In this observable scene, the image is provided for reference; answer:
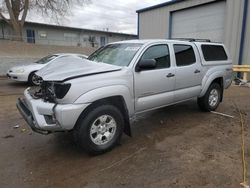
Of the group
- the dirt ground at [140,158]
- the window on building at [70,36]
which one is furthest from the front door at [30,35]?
the dirt ground at [140,158]

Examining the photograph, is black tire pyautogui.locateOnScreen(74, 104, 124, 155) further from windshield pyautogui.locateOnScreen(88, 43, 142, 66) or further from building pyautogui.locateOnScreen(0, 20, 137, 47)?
building pyautogui.locateOnScreen(0, 20, 137, 47)

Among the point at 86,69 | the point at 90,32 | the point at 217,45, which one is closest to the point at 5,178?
the point at 86,69

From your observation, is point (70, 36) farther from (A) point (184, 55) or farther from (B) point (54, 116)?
(B) point (54, 116)

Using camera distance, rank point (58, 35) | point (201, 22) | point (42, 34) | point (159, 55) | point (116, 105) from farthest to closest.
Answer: point (58, 35)
point (42, 34)
point (201, 22)
point (159, 55)
point (116, 105)

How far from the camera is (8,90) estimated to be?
936 cm

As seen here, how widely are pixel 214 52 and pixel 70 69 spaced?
13.5ft

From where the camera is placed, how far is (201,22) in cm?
1395

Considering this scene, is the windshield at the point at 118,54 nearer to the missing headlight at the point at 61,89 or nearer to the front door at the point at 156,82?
the front door at the point at 156,82

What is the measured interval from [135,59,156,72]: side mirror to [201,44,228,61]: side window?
2.30 meters

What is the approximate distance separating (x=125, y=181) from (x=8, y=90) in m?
7.90

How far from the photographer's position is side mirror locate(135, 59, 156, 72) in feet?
13.5

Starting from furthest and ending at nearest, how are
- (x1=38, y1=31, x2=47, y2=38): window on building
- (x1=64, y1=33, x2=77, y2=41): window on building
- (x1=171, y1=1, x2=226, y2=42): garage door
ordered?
(x1=64, y1=33, x2=77, y2=41): window on building
(x1=38, y1=31, x2=47, y2=38): window on building
(x1=171, y1=1, x2=226, y2=42): garage door

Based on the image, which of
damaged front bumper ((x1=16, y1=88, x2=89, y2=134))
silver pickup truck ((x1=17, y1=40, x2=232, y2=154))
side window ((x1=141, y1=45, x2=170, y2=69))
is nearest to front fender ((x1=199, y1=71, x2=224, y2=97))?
silver pickup truck ((x1=17, y1=40, x2=232, y2=154))

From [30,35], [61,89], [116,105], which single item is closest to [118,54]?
[116,105]
